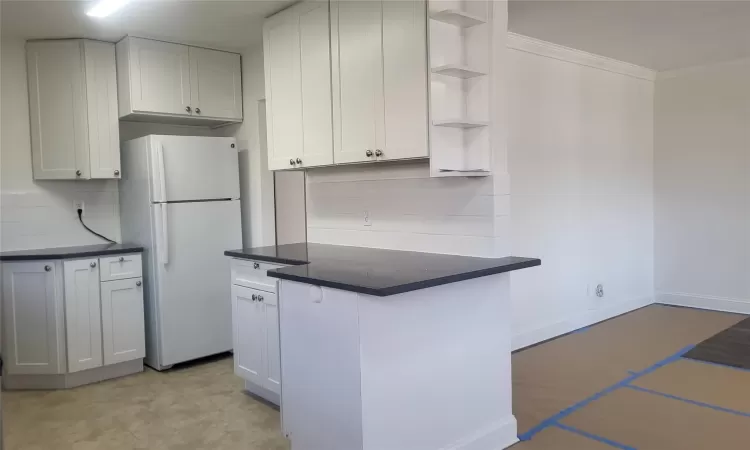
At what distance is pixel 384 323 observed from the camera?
7.41 feet

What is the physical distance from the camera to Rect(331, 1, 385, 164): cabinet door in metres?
2.96

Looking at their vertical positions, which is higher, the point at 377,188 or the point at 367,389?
the point at 377,188

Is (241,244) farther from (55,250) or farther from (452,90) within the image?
(452,90)

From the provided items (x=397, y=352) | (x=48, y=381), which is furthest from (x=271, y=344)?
(x=48, y=381)

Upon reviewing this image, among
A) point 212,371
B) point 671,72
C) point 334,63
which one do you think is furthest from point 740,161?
point 212,371

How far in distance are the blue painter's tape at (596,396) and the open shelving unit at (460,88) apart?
4.39 ft

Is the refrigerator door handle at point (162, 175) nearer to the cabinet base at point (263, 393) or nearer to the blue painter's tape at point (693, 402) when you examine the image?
the cabinet base at point (263, 393)

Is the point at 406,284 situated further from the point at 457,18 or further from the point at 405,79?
the point at 457,18

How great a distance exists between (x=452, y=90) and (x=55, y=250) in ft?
9.92

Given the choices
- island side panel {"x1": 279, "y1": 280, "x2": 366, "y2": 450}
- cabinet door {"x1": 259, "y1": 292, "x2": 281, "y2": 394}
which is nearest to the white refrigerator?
cabinet door {"x1": 259, "y1": 292, "x2": 281, "y2": 394}

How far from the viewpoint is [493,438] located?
2672 mm

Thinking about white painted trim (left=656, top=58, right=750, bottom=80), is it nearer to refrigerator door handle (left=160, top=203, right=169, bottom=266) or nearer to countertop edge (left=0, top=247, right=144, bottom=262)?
refrigerator door handle (left=160, top=203, right=169, bottom=266)

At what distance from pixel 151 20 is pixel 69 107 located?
0.96m

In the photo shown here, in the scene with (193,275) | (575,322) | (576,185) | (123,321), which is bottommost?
(575,322)
